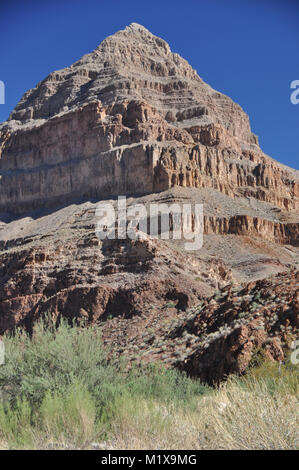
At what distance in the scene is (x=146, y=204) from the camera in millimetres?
59906

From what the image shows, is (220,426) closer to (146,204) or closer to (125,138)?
(146,204)

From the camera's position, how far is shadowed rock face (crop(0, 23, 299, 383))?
14328 mm

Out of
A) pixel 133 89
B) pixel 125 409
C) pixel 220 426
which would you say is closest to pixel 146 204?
pixel 133 89

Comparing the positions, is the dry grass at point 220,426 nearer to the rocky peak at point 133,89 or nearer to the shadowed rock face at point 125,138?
the shadowed rock face at point 125,138

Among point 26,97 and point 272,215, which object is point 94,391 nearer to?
point 272,215

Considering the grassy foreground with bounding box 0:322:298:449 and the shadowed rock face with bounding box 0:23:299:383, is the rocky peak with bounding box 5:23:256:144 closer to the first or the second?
the shadowed rock face with bounding box 0:23:299:383

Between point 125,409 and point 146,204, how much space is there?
5295 centimetres

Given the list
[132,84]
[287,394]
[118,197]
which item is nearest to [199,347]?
[287,394]

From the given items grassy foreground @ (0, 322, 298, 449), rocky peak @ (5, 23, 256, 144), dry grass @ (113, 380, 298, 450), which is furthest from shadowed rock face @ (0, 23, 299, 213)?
dry grass @ (113, 380, 298, 450)

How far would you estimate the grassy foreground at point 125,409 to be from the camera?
6426mm

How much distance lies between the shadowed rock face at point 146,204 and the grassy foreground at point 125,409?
2.86 meters

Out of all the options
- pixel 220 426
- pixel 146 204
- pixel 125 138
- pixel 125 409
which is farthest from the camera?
pixel 125 138

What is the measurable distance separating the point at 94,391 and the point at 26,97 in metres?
111

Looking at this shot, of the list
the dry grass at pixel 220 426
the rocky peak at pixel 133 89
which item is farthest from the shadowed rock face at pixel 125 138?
the dry grass at pixel 220 426
